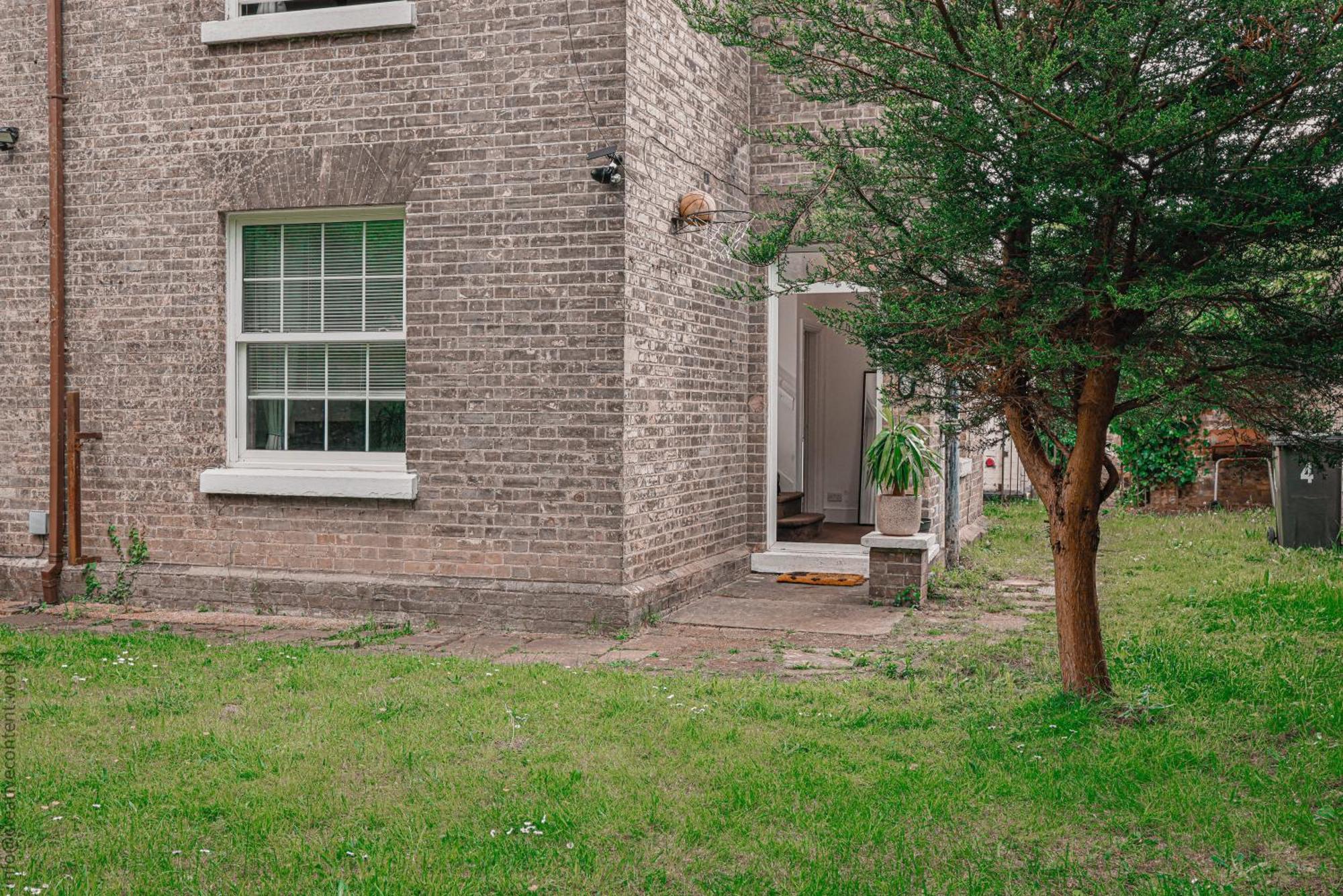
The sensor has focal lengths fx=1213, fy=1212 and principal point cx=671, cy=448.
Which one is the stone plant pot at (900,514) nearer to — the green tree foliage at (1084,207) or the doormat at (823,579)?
the doormat at (823,579)

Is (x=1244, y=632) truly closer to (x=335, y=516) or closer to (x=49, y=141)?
(x=335, y=516)

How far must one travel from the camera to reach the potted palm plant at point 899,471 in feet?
31.7

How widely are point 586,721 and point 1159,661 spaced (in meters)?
A: 3.19

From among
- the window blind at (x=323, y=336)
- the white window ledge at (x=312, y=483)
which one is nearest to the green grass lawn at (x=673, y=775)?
the white window ledge at (x=312, y=483)

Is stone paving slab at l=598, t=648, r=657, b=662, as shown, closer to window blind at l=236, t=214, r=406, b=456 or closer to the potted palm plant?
window blind at l=236, t=214, r=406, b=456

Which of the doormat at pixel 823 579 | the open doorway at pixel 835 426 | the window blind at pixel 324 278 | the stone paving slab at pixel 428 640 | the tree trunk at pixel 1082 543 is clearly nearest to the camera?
the tree trunk at pixel 1082 543

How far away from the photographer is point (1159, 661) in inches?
259

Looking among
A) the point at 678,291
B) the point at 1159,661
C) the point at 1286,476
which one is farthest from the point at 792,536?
the point at 1159,661

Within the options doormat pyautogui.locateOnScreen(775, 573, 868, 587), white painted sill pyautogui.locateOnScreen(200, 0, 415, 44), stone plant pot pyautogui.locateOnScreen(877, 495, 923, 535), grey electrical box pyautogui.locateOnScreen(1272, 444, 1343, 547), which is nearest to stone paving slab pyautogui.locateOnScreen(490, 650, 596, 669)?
stone plant pot pyautogui.locateOnScreen(877, 495, 923, 535)

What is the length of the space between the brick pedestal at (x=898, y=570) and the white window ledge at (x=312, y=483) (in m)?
3.55

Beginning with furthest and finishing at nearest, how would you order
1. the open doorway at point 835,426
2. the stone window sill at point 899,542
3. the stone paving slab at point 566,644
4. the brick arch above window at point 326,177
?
the open doorway at point 835,426, the stone window sill at point 899,542, the brick arch above window at point 326,177, the stone paving slab at point 566,644

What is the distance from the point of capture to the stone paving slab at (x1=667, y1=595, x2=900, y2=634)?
27.5ft

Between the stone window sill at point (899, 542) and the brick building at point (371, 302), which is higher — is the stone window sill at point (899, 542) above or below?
below

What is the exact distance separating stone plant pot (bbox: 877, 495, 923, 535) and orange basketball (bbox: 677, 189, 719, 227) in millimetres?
2666
